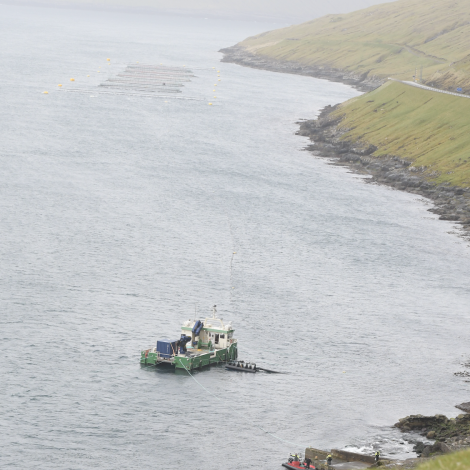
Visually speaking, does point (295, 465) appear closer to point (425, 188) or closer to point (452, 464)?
point (452, 464)

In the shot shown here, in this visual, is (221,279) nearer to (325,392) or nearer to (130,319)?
(130,319)

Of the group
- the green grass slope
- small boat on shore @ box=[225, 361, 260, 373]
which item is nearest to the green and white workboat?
small boat on shore @ box=[225, 361, 260, 373]

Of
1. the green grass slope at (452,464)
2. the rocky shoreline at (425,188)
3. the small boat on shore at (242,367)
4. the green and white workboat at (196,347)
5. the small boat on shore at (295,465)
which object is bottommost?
the small boat on shore at (295,465)

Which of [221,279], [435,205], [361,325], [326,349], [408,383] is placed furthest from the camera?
[435,205]

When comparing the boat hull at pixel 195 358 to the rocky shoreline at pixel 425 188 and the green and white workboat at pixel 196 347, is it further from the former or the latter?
the rocky shoreline at pixel 425 188

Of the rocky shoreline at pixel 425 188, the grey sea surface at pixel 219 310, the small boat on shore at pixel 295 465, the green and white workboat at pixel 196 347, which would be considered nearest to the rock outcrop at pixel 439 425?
the grey sea surface at pixel 219 310

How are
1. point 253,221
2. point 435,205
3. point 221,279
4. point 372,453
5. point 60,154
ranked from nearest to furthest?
point 372,453 → point 221,279 → point 253,221 → point 435,205 → point 60,154

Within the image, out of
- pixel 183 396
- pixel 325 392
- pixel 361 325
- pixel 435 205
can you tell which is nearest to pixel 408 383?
pixel 325 392

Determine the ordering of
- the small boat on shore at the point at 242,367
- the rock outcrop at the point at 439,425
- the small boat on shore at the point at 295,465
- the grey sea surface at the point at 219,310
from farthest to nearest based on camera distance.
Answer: the small boat on shore at the point at 242,367
the grey sea surface at the point at 219,310
the rock outcrop at the point at 439,425
the small boat on shore at the point at 295,465
